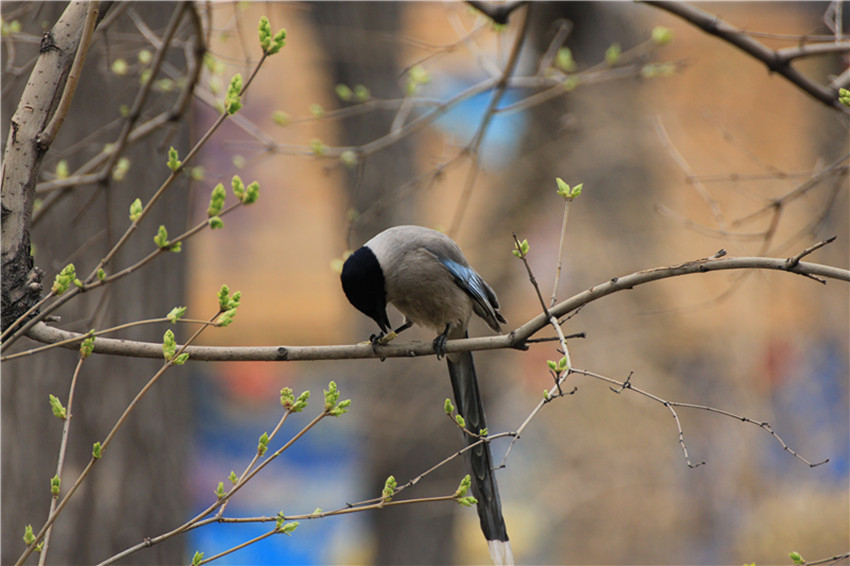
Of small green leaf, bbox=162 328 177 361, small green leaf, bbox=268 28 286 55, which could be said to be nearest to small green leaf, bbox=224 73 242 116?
small green leaf, bbox=268 28 286 55

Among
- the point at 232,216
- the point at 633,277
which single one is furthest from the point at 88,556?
the point at 232,216

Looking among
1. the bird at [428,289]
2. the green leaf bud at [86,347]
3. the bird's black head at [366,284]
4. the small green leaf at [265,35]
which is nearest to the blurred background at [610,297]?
the bird at [428,289]

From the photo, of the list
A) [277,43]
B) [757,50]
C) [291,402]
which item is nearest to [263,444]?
[291,402]

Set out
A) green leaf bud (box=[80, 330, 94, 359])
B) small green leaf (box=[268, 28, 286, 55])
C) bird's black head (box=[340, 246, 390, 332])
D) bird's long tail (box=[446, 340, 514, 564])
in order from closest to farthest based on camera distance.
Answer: green leaf bud (box=[80, 330, 94, 359]) → small green leaf (box=[268, 28, 286, 55]) → bird's long tail (box=[446, 340, 514, 564]) → bird's black head (box=[340, 246, 390, 332])

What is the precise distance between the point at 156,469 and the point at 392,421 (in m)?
2.41

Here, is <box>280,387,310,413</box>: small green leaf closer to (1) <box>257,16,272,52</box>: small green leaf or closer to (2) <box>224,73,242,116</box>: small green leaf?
(2) <box>224,73,242,116</box>: small green leaf

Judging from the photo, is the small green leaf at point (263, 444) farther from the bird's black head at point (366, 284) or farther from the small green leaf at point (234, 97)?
the bird's black head at point (366, 284)

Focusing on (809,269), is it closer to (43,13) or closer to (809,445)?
(43,13)

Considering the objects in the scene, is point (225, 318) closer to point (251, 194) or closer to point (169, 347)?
point (169, 347)

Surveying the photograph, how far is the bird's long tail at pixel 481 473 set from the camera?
314cm

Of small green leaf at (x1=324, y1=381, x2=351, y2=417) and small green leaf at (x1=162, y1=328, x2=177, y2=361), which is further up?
small green leaf at (x1=162, y1=328, x2=177, y2=361)

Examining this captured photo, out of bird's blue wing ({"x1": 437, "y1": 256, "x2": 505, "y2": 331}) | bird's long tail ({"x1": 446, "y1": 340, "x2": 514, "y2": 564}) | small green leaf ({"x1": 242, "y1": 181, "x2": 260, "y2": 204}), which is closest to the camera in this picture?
small green leaf ({"x1": 242, "y1": 181, "x2": 260, "y2": 204})

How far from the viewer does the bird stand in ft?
11.2

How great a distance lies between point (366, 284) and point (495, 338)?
100cm
